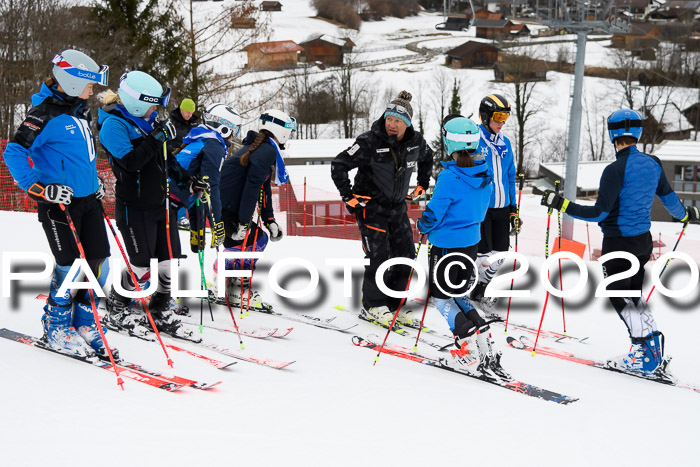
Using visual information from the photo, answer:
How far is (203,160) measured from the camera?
544cm

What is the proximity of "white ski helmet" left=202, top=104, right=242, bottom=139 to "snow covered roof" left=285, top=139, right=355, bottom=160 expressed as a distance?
2906 centimetres

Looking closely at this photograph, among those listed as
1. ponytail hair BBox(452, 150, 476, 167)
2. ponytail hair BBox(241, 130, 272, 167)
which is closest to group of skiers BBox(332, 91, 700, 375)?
ponytail hair BBox(452, 150, 476, 167)

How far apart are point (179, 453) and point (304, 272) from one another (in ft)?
15.6

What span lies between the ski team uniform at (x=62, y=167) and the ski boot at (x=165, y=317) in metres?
0.81

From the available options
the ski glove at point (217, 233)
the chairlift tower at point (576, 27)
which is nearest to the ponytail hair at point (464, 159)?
the ski glove at point (217, 233)

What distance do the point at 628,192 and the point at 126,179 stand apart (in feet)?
12.3

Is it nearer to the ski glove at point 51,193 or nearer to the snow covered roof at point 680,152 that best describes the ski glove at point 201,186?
the ski glove at point 51,193

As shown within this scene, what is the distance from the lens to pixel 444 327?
242 inches

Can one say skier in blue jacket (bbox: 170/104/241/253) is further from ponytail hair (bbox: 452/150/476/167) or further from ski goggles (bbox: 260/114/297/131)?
ponytail hair (bbox: 452/150/476/167)

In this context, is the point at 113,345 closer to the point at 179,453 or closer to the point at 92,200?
the point at 92,200

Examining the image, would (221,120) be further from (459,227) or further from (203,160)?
(459,227)

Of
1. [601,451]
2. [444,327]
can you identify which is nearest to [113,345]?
[444,327]

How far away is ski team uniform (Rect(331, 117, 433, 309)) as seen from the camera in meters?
5.74

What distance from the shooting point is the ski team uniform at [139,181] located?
181 inches
